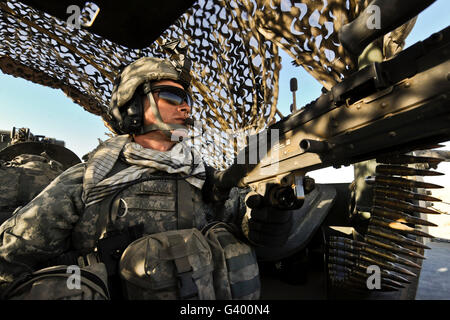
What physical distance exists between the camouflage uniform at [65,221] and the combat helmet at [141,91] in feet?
1.77

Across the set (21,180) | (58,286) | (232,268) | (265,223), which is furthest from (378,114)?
(21,180)

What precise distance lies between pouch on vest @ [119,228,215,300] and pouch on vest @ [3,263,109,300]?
0.64 feet

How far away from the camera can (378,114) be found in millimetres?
1050

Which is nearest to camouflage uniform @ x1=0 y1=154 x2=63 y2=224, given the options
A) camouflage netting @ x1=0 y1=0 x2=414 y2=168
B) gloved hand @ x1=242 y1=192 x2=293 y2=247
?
camouflage netting @ x1=0 y1=0 x2=414 y2=168

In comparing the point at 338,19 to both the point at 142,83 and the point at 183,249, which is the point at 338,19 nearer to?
the point at 142,83

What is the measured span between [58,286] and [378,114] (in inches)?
66.9

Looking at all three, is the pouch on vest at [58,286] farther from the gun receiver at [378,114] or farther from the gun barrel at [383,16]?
the gun barrel at [383,16]

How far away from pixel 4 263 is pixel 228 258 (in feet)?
5.03

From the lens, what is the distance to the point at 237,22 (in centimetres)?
433

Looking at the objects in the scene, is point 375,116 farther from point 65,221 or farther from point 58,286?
point 65,221

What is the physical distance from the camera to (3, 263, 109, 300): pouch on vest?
1.04 m

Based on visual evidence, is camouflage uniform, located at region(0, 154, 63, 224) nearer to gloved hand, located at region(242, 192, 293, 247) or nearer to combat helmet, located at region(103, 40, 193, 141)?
combat helmet, located at region(103, 40, 193, 141)

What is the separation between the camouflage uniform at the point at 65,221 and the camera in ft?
5.14
